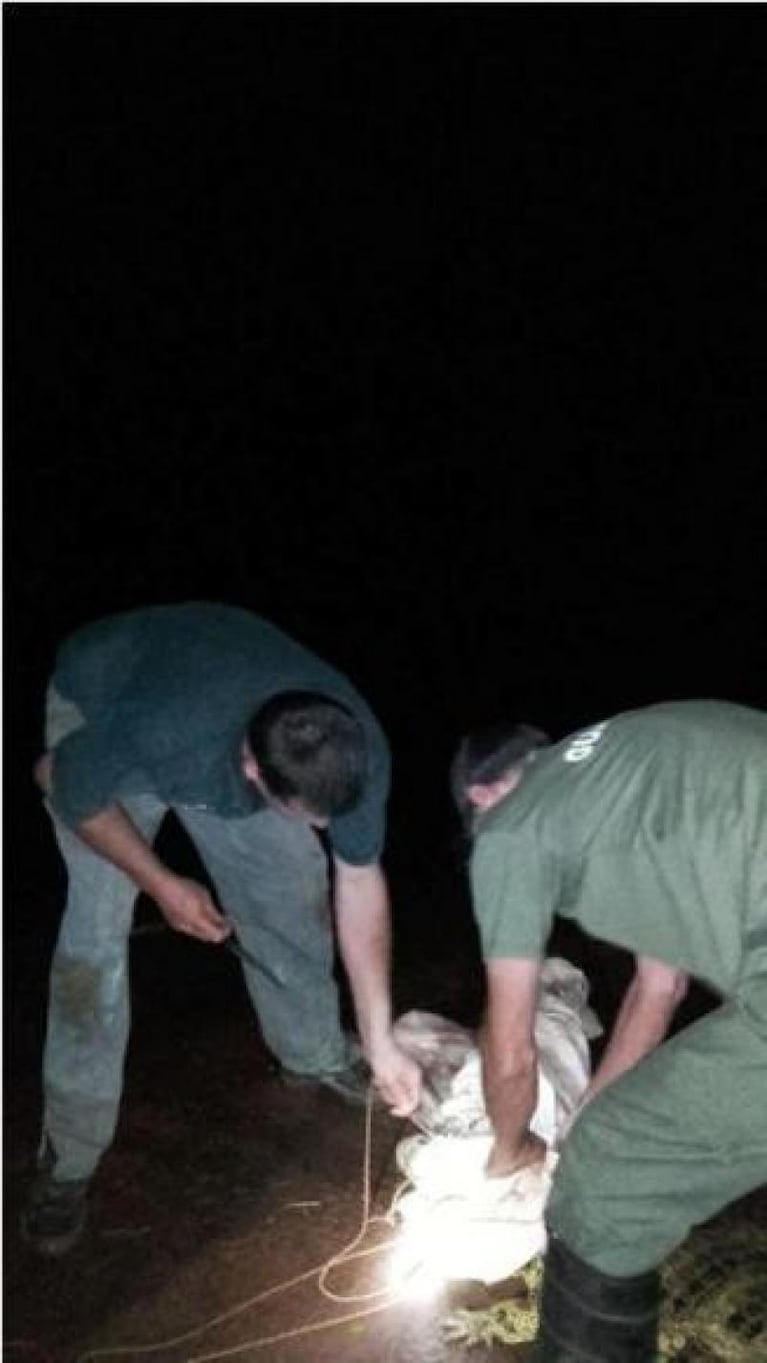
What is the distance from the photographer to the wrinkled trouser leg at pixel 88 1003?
144 inches

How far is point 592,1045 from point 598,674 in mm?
8678

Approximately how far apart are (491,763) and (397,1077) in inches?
54.3

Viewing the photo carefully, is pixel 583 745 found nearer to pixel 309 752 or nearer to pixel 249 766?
pixel 309 752

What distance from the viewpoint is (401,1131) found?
169 inches

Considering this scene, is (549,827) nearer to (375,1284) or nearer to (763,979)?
(763,979)

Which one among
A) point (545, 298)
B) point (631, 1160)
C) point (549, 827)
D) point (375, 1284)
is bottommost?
point (375, 1284)

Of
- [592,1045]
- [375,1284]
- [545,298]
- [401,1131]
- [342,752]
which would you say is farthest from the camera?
[545,298]

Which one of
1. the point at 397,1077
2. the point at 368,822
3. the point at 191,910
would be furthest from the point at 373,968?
the point at 191,910

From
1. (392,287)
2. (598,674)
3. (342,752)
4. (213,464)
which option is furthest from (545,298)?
(342,752)

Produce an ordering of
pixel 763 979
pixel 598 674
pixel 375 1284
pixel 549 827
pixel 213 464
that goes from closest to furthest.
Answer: pixel 763 979 → pixel 549 827 → pixel 375 1284 → pixel 598 674 → pixel 213 464

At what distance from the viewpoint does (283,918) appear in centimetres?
420

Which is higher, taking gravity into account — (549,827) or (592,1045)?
(549,827)

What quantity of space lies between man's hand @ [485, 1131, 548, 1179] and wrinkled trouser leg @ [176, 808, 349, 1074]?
1.01 m

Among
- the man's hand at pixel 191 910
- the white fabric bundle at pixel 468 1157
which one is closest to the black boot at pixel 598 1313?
the white fabric bundle at pixel 468 1157
